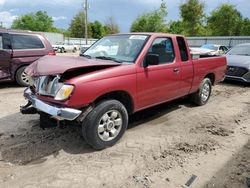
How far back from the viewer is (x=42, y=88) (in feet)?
13.3

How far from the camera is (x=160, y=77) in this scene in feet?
16.2

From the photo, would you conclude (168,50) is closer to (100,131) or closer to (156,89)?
(156,89)

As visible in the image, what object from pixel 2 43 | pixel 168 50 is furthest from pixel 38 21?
pixel 168 50

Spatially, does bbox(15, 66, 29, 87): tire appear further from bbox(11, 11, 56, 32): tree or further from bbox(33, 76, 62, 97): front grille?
bbox(11, 11, 56, 32): tree

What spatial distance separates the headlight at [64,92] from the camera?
11.9 ft

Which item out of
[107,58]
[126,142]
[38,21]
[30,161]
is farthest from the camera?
[38,21]

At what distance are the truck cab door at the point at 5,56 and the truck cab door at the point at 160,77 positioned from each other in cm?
531

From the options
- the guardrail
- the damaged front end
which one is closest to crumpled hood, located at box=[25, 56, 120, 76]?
the damaged front end

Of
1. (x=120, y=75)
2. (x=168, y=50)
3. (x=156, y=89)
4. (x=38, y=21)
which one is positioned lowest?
(x=156, y=89)

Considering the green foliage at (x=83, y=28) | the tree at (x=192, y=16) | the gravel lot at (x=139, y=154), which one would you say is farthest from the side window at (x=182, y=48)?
the green foliage at (x=83, y=28)

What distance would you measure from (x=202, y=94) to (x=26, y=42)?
5.92m

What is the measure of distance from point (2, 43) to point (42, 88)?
5.25 metres

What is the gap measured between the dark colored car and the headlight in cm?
490

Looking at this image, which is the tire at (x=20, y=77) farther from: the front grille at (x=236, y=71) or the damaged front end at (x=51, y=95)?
the front grille at (x=236, y=71)
